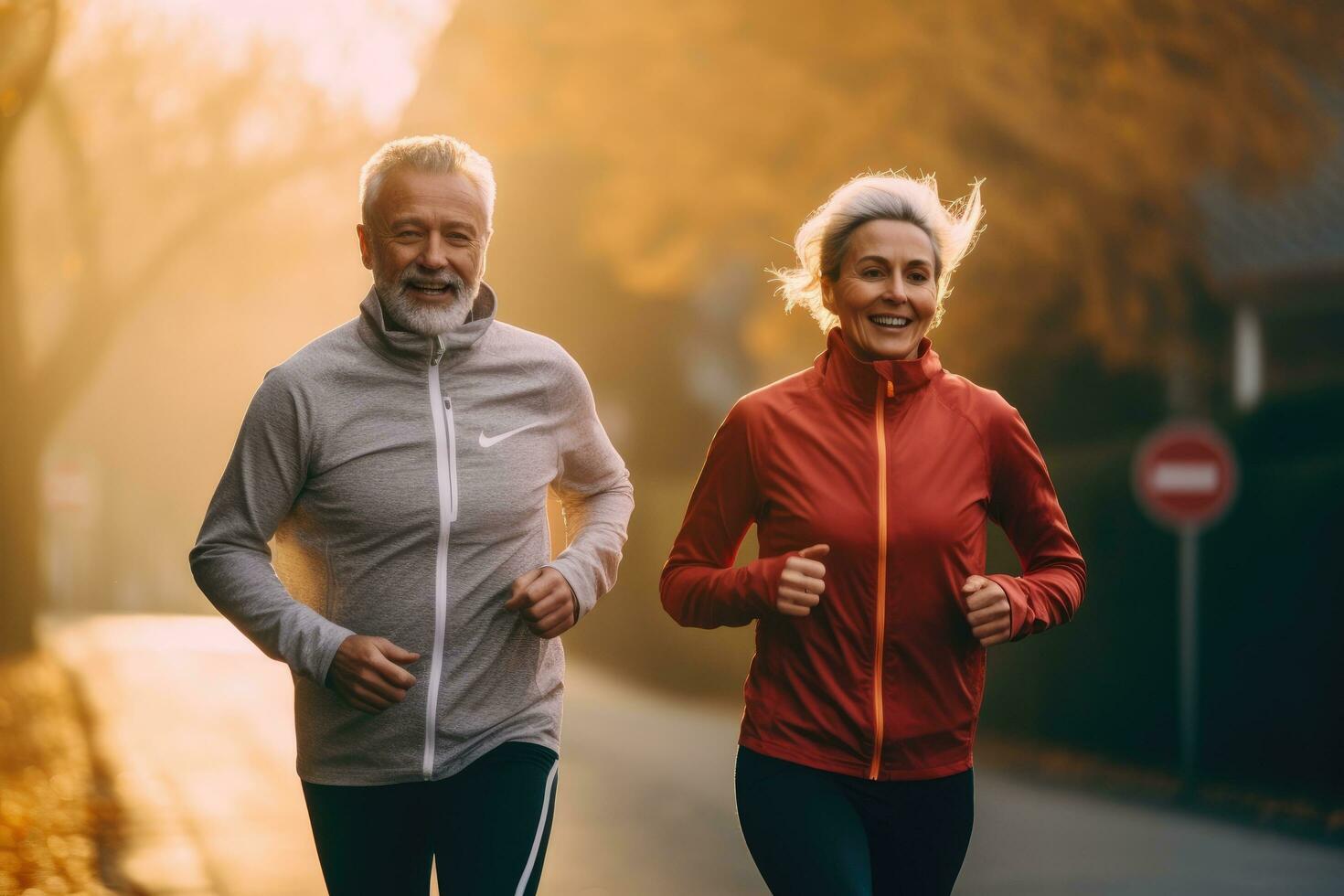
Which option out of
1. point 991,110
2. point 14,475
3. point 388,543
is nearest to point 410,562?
point 388,543

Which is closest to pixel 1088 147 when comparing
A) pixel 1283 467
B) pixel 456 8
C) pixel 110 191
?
pixel 1283 467

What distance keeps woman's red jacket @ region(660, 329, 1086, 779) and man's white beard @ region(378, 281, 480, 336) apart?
603 mm

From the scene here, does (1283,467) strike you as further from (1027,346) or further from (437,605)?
(437,605)

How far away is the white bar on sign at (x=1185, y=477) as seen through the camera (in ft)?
39.1

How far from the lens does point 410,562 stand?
A: 3689 millimetres

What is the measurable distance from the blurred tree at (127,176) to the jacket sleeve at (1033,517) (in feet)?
54.3

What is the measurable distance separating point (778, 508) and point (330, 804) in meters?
1.05

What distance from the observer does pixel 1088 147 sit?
13406 millimetres

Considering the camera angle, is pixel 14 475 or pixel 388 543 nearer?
pixel 388 543

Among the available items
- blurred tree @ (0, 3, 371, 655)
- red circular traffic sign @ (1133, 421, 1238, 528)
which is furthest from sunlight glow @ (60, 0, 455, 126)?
red circular traffic sign @ (1133, 421, 1238, 528)

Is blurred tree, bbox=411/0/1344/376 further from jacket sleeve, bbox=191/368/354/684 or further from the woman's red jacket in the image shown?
jacket sleeve, bbox=191/368/354/684

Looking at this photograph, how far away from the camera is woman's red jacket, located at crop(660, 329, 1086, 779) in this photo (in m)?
3.73

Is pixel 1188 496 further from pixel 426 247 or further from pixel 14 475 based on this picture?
pixel 14 475

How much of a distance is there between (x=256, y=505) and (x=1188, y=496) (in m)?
9.12
